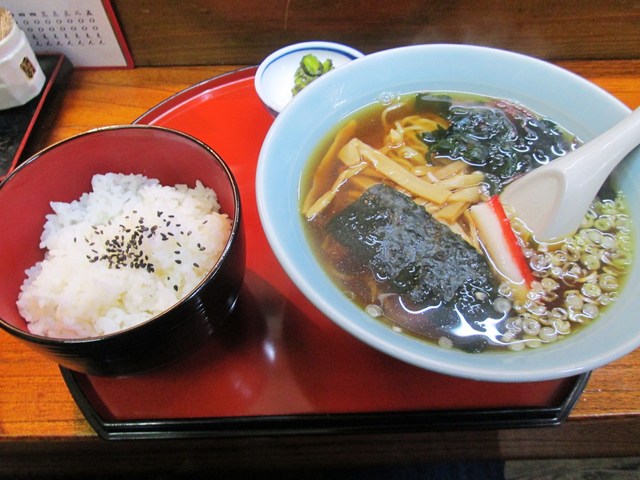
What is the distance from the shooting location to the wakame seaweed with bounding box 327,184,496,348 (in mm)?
1226

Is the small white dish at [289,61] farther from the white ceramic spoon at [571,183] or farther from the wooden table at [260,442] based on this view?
the wooden table at [260,442]

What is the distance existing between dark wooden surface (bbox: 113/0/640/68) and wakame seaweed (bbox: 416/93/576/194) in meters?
0.41

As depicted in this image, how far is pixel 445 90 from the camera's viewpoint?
1.59 m

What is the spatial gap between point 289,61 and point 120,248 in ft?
3.30

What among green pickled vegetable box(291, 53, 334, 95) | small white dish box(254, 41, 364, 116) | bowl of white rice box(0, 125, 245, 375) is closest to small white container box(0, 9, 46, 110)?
bowl of white rice box(0, 125, 245, 375)

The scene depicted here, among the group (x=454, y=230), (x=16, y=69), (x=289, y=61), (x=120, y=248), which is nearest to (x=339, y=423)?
(x=454, y=230)

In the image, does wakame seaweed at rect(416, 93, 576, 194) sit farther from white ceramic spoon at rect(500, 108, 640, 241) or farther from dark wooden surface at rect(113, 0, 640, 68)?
dark wooden surface at rect(113, 0, 640, 68)

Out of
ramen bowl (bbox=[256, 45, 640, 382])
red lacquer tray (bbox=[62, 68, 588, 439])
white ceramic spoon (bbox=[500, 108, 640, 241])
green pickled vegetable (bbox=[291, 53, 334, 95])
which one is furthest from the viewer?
green pickled vegetable (bbox=[291, 53, 334, 95])

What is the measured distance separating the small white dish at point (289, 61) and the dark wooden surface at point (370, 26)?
0.24 ft

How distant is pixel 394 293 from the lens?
4.05 feet

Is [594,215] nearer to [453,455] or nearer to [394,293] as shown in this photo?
[394,293]

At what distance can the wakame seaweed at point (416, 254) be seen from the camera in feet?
4.02

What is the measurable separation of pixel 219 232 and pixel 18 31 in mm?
1122

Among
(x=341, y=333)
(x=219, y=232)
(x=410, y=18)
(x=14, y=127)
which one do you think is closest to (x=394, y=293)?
(x=341, y=333)
